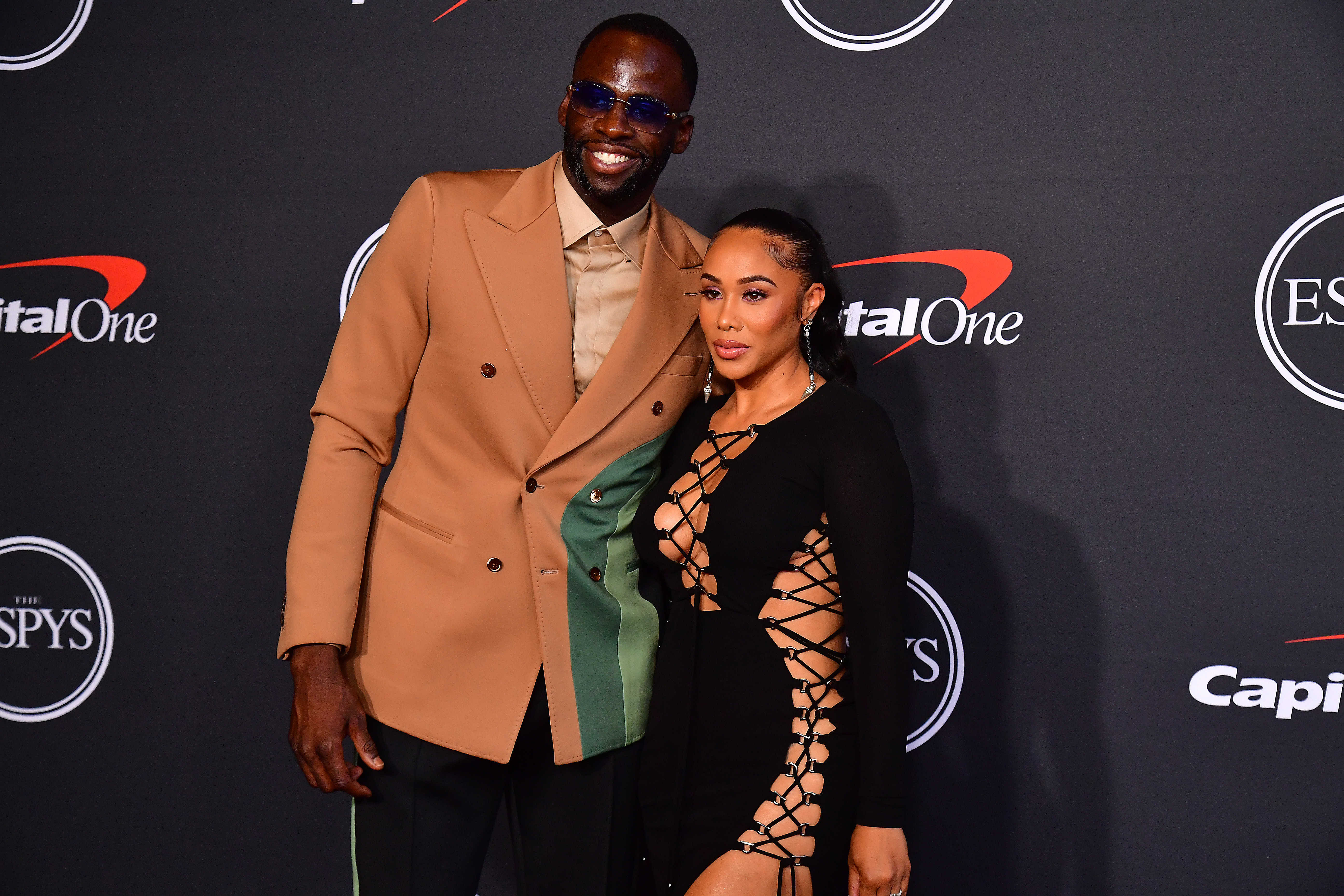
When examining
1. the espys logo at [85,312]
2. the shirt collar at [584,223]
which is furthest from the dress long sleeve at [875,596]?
the espys logo at [85,312]

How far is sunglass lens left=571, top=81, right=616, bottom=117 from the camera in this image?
1749mm

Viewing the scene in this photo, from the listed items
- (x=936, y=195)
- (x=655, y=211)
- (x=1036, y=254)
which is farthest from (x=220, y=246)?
(x=1036, y=254)

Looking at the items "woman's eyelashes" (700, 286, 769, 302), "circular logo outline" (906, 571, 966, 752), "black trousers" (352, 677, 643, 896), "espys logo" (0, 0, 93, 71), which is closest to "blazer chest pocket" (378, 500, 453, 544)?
"black trousers" (352, 677, 643, 896)

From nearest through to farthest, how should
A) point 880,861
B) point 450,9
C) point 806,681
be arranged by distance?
1. point 880,861
2. point 806,681
3. point 450,9

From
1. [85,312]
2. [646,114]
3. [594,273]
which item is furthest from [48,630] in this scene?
[646,114]

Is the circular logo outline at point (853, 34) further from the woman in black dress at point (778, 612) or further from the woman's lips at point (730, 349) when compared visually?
the woman's lips at point (730, 349)

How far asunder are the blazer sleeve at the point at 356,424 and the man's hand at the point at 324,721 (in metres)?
0.04

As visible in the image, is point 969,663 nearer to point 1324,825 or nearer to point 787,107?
point 1324,825

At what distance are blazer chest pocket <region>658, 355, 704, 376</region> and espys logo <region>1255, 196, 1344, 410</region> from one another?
1.48 metres

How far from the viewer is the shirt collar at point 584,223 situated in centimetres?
182

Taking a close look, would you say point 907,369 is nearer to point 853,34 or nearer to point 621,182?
point 853,34

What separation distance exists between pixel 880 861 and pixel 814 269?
104 cm

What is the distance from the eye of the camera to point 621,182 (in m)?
1.78

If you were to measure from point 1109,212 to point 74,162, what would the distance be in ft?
Answer: 9.15
